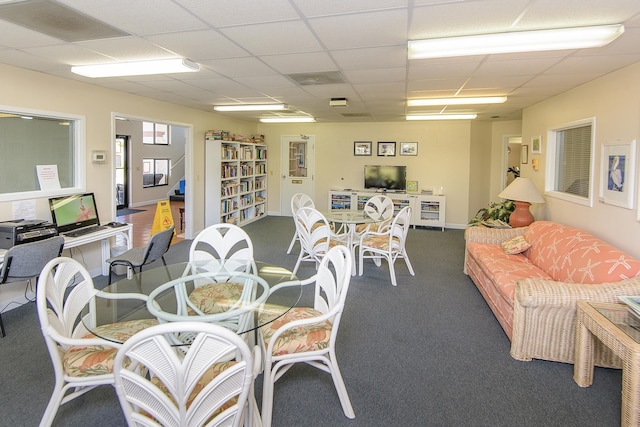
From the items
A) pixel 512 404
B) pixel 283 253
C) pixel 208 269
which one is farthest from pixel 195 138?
pixel 512 404

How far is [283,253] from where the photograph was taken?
5.66 metres

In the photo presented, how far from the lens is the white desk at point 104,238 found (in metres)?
3.71

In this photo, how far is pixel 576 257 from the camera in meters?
3.12

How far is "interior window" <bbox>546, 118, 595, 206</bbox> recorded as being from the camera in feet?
12.8

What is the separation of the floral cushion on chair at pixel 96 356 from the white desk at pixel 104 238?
6.79ft

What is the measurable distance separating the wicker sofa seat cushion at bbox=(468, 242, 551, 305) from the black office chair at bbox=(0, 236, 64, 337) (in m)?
3.86

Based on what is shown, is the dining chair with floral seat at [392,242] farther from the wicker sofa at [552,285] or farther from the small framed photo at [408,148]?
the small framed photo at [408,148]

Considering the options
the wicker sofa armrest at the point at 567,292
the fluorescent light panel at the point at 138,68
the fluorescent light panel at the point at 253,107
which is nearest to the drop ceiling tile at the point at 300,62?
the fluorescent light panel at the point at 138,68

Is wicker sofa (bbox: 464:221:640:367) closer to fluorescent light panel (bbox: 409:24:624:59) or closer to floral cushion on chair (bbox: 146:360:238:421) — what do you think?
fluorescent light panel (bbox: 409:24:624:59)

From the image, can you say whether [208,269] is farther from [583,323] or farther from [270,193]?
[270,193]

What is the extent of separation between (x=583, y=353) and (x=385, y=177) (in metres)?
6.02

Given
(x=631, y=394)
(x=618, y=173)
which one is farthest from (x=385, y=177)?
(x=631, y=394)

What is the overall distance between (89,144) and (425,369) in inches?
171

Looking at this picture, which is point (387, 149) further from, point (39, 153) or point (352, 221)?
point (39, 153)
